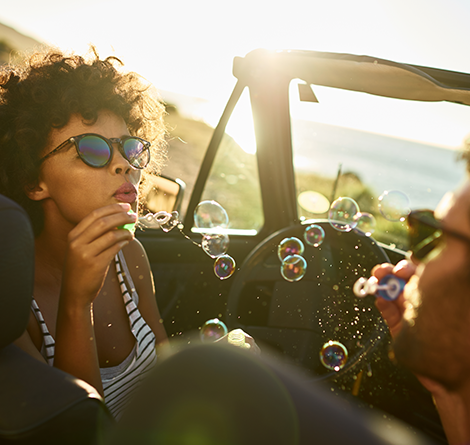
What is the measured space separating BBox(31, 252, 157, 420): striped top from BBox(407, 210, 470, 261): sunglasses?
1.29 m

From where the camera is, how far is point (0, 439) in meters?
0.78

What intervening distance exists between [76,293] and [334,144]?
97806 mm

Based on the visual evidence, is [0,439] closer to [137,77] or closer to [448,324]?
[448,324]

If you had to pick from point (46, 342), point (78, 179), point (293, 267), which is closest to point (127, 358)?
point (46, 342)

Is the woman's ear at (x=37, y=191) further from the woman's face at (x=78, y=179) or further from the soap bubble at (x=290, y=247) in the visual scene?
the soap bubble at (x=290, y=247)

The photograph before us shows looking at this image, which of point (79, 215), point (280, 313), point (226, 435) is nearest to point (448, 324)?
point (226, 435)

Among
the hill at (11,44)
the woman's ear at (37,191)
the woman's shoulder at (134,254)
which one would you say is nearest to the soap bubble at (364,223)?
the woman's shoulder at (134,254)

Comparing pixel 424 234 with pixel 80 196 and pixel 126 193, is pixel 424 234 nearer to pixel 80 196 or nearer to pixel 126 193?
pixel 126 193

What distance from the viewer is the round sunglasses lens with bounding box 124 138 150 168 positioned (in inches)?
64.4

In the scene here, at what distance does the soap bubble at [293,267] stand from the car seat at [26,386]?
1502 millimetres

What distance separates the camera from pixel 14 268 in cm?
93

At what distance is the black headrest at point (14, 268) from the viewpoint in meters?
0.91

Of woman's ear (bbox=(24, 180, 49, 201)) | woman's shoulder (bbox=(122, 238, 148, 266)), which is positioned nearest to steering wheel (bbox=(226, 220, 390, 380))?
woman's shoulder (bbox=(122, 238, 148, 266))

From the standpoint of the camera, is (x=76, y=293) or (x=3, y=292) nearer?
(x=3, y=292)
